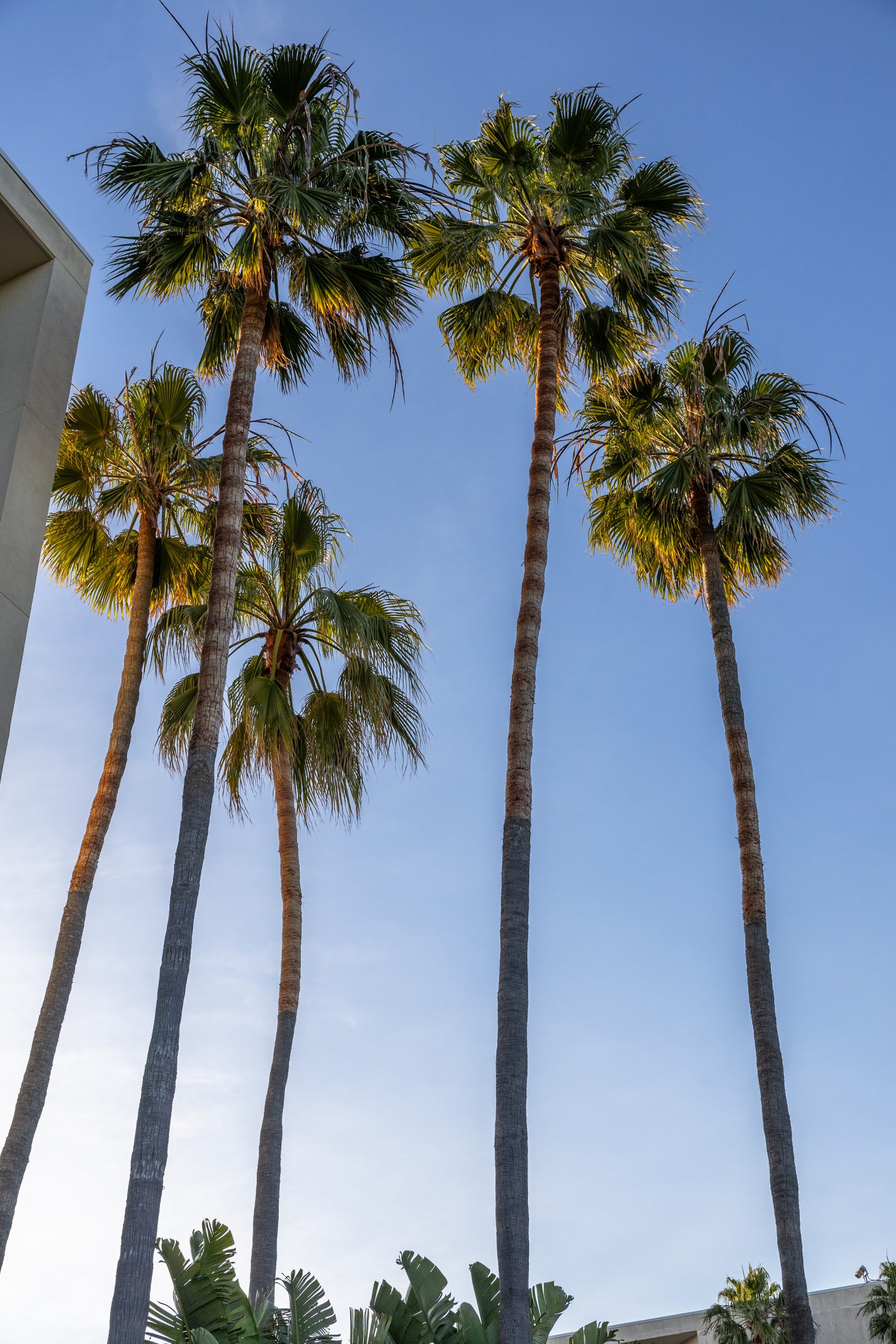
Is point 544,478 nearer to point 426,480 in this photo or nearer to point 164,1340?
point 164,1340

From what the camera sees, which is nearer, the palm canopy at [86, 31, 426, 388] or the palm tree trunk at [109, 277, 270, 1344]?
the palm tree trunk at [109, 277, 270, 1344]

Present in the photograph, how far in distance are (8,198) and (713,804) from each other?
21.8 m

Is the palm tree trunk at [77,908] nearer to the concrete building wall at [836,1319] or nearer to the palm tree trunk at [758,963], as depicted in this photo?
the palm tree trunk at [758,963]

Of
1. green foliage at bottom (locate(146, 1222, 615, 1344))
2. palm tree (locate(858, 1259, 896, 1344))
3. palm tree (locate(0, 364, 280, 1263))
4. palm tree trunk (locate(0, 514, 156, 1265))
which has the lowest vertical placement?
green foliage at bottom (locate(146, 1222, 615, 1344))

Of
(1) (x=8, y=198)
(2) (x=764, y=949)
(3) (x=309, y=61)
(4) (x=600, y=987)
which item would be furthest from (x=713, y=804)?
(1) (x=8, y=198)

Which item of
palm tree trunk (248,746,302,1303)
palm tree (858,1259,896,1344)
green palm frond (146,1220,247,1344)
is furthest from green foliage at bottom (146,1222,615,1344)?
palm tree (858,1259,896,1344)

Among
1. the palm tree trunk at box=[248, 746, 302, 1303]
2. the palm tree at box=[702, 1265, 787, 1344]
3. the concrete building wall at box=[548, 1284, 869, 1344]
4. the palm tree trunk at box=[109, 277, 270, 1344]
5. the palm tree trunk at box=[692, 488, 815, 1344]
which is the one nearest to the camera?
the palm tree trunk at box=[109, 277, 270, 1344]

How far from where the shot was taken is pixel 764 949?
14.6 m

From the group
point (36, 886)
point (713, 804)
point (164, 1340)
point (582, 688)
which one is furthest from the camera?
Answer: point (582, 688)

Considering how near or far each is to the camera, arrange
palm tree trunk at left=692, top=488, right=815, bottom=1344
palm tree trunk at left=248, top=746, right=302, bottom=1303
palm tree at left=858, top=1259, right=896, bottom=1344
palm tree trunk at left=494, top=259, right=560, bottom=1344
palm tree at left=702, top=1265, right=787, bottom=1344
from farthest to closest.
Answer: palm tree at left=702, top=1265, right=787, bottom=1344
palm tree at left=858, top=1259, right=896, bottom=1344
palm tree trunk at left=248, top=746, right=302, bottom=1303
palm tree trunk at left=692, top=488, right=815, bottom=1344
palm tree trunk at left=494, top=259, right=560, bottom=1344

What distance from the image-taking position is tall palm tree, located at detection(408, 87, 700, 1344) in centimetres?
1488

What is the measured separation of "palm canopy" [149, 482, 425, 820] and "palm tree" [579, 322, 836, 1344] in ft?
13.5

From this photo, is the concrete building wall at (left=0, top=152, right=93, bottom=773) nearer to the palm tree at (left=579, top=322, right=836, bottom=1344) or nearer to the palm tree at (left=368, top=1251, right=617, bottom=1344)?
the palm tree at (left=368, top=1251, right=617, bottom=1344)

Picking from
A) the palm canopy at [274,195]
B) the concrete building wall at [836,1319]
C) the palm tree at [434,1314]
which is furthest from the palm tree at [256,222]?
the concrete building wall at [836,1319]
